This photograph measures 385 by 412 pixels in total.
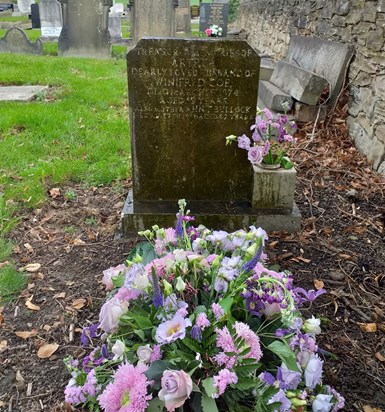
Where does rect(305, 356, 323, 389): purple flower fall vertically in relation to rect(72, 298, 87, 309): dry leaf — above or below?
above

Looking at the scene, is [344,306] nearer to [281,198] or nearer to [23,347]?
[281,198]

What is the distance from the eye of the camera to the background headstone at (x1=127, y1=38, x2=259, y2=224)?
314 centimetres

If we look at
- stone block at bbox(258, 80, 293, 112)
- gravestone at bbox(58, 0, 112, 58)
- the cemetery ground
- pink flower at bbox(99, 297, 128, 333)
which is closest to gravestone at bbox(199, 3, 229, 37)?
gravestone at bbox(58, 0, 112, 58)

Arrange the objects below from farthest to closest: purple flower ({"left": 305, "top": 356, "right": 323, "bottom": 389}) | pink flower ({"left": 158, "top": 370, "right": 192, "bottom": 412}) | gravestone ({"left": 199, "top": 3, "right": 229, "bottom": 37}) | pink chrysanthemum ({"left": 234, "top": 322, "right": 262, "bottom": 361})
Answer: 1. gravestone ({"left": 199, "top": 3, "right": 229, "bottom": 37})
2. purple flower ({"left": 305, "top": 356, "right": 323, "bottom": 389})
3. pink chrysanthemum ({"left": 234, "top": 322, "right": 262, "bottom": 361})
4. pink flower ({"left": 158, "top": 370, "right": 192, "bottom": 412})

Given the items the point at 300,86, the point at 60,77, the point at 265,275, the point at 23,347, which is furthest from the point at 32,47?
the point at 265,275

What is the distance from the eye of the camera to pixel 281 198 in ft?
11.3

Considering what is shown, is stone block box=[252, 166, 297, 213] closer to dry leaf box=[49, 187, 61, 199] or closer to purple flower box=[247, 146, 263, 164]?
purple flower box=[247, 146, 263, 164]

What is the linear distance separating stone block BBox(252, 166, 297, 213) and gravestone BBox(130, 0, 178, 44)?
27.1 ft

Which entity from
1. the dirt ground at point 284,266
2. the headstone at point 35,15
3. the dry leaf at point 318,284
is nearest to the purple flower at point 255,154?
the dirt ground at point 284,266

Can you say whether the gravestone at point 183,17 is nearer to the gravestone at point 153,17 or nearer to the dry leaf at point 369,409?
the gravestone at point 153,17

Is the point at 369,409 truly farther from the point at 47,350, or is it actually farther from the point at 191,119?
the point at 191,119

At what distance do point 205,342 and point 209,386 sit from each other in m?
0.18

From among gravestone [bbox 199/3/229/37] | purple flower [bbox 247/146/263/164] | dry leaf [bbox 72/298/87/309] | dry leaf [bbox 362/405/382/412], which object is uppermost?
gravestone [bbox 199/3/229/37]

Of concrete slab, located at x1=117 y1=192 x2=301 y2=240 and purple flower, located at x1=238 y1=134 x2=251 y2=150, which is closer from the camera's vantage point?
purple flower, located at x1=238 y1=134 x2=251 y2=150
